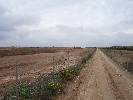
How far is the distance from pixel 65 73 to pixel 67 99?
869 cm

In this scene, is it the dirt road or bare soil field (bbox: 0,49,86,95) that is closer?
the dirt road

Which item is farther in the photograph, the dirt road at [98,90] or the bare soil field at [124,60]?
the bare soil field at [124,60]

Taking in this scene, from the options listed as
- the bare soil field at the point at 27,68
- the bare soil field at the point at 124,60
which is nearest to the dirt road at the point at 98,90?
the bare soil field at the point at 27,68

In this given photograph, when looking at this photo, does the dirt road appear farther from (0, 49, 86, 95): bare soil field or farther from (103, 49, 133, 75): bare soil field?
(103, 49, 133, 75): bare soil field

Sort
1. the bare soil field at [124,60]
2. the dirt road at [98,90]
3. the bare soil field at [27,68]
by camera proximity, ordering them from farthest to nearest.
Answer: the bare soil field at [124,60]
the bare soil field at [27,68]
the dirt road at [98,90]

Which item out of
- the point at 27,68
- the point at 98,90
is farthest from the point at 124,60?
the point at 98,90

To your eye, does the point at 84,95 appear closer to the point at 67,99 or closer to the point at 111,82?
the point at 67,99

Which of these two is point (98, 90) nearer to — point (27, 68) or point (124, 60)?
point (27, 68)

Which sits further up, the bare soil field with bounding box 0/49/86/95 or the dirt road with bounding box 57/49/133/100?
the dirt road with bounding box 57/49/133/100

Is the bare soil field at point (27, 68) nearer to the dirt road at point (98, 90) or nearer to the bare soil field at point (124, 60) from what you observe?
the dirt road at point (98, 90)

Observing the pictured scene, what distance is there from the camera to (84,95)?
19.6 metres

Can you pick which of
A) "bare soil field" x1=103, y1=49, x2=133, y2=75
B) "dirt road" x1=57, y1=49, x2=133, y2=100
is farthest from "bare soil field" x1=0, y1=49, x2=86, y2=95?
"bare soil field" x1=103, y1=49, x2=133, y2=75

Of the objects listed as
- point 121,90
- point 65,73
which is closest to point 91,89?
point 121,90

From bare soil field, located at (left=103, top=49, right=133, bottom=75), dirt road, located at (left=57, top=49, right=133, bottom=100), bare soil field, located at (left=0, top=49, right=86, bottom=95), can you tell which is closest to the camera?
dirt road, located at (left=57, top=49, right=133, bottom=100)
